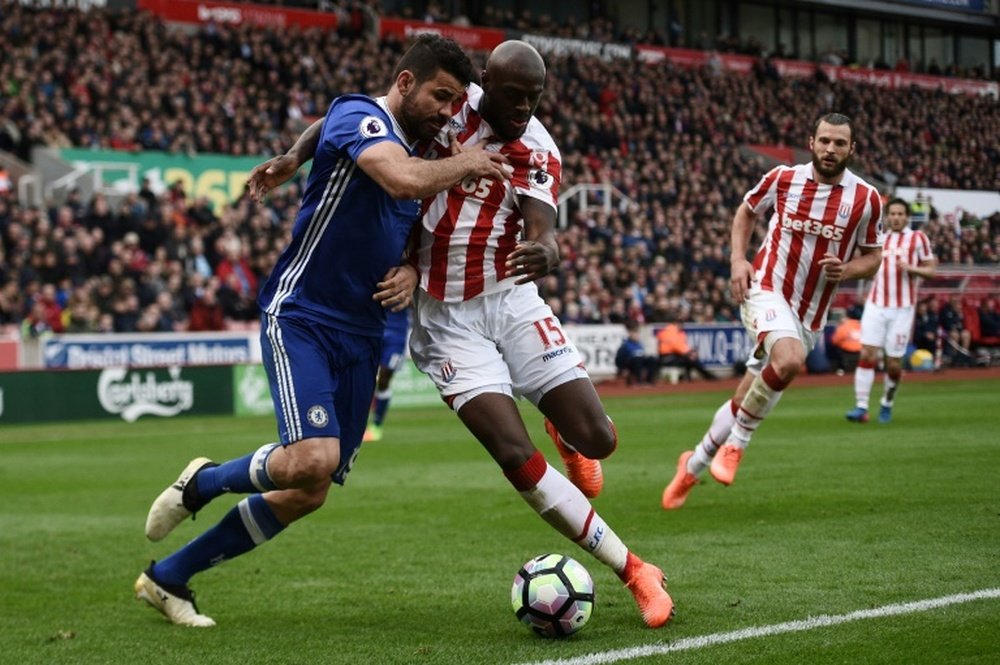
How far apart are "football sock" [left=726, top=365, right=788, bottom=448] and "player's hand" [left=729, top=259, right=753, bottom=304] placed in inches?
21.5

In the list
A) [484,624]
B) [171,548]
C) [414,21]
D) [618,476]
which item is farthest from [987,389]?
[414,21]

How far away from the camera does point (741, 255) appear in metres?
9.96

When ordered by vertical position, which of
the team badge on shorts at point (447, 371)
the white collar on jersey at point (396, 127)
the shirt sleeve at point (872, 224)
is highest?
the white collar on jersey at point (396, 127)

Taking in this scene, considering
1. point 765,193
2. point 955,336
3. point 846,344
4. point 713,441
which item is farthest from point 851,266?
point 955,336

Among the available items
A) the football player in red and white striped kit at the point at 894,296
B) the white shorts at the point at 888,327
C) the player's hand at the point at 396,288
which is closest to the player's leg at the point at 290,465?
the player's hand at the point at 396,288

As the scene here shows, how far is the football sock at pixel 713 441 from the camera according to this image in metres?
9.81

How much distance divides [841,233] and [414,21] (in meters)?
33.4

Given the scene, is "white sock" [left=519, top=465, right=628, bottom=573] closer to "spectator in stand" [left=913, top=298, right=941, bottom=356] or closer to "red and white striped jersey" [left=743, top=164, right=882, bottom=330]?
"red and white striped jersey" [left=743, top=164, right=882, bottom=330]

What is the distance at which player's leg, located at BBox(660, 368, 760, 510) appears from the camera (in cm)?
982

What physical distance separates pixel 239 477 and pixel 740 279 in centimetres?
444

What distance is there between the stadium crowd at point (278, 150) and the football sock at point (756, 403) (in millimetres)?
15416

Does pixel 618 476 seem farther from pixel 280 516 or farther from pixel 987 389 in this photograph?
pixel 987 389

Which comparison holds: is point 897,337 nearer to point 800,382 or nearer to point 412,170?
point 800,382

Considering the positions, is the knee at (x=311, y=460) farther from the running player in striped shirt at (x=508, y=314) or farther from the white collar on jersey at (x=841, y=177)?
the white collar on jersey at (x=841, y=177)
